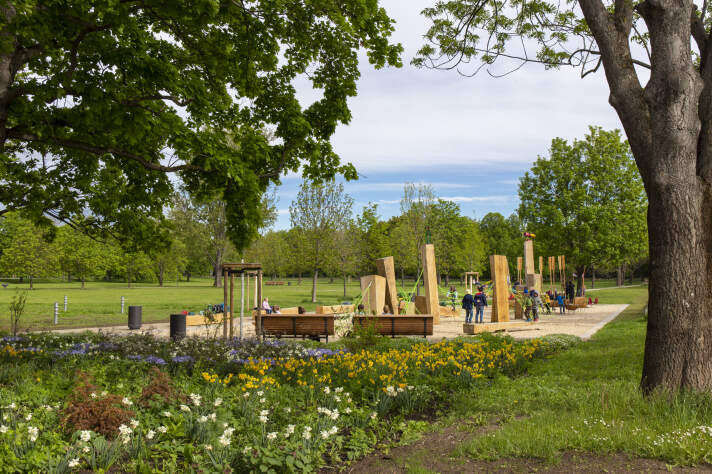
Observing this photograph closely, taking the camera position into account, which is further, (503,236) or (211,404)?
(503,236)

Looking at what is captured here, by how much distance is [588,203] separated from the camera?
32969 mm

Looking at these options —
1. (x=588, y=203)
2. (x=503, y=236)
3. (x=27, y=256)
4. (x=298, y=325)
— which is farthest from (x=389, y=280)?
(x=503, y=236)

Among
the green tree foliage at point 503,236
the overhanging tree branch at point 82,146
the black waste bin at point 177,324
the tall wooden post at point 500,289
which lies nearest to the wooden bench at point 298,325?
the black waste bin at point 177,324

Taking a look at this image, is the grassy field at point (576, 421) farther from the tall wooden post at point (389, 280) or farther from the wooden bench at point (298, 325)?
the tall wooden post at point (389, 280)

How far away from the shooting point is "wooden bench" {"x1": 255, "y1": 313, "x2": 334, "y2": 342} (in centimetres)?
1314

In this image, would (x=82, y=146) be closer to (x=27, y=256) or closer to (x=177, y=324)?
(x=177, y=324)

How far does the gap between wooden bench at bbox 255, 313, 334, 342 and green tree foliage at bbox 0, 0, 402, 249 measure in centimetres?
391

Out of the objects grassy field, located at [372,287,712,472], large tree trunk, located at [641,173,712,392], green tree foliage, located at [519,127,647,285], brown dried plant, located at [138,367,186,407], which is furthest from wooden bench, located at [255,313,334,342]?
green tree foliage, located at [519,127,647,285]

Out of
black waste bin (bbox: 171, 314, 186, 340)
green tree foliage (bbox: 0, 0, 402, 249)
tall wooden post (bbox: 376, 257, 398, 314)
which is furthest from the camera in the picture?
tall wooden post (bbox: 376, 257, 398, 314)

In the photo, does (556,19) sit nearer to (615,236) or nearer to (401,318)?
(401,318)

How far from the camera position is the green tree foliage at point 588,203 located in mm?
31547

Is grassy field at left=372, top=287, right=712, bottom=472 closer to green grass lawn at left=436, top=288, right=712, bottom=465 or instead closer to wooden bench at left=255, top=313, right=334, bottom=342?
green grass lawn at left=436, top=288, right=712, bottom=465

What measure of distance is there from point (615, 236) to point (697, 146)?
28026 mm

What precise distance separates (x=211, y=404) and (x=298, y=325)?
8.01m
